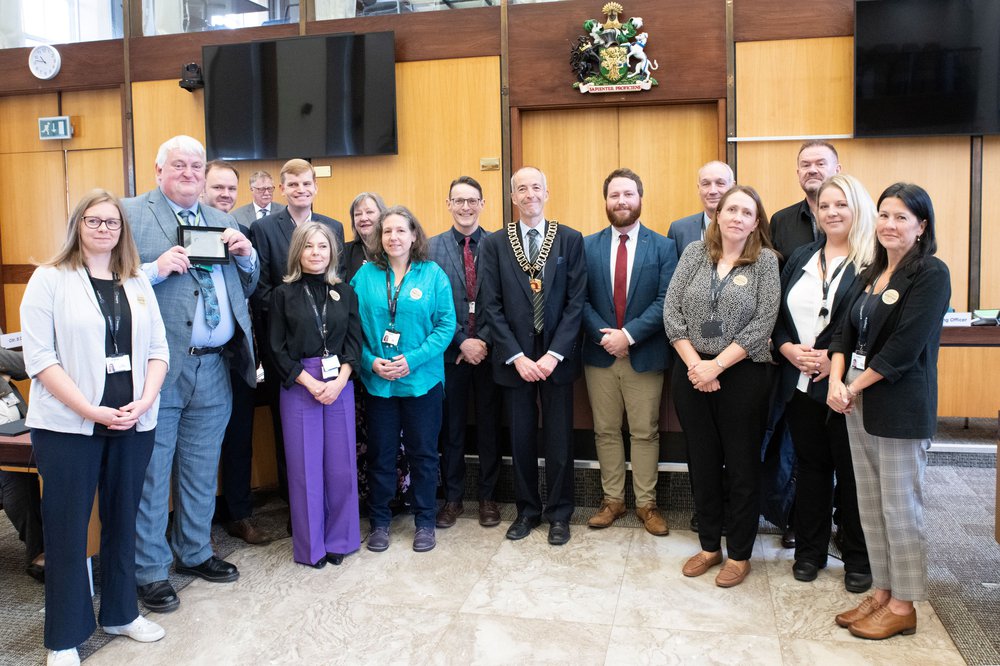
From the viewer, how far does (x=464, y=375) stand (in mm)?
3768

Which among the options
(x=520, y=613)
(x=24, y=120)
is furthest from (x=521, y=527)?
(x=24, y=120)

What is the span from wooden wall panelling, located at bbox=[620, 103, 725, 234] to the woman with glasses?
4.20 m

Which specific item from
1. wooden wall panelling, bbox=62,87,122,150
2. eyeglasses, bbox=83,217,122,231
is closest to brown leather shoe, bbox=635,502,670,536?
eyeglasses, bbox=83,217,122,231

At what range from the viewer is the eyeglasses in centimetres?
245

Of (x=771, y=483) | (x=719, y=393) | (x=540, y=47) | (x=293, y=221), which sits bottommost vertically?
(x=771, y=483)

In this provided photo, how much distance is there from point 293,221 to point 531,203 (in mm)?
1182

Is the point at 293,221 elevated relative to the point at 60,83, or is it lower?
lower

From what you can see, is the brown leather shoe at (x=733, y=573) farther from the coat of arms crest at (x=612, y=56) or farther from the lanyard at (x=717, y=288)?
the coat of arms crest at (x=612, y=56)

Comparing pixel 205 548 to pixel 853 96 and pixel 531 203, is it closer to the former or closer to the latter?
pixel 531 203

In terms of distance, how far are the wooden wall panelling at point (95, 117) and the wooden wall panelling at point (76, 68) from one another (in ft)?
0.33

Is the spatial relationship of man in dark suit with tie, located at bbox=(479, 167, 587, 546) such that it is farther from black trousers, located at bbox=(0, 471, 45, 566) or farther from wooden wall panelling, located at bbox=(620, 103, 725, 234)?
wooden wall panelling, located at bbox=(620, 103, 725, 234)

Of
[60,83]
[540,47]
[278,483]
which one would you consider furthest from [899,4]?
[60,83]

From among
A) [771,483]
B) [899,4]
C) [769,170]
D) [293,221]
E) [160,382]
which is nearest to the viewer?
[160,382]

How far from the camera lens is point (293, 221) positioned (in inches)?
147
